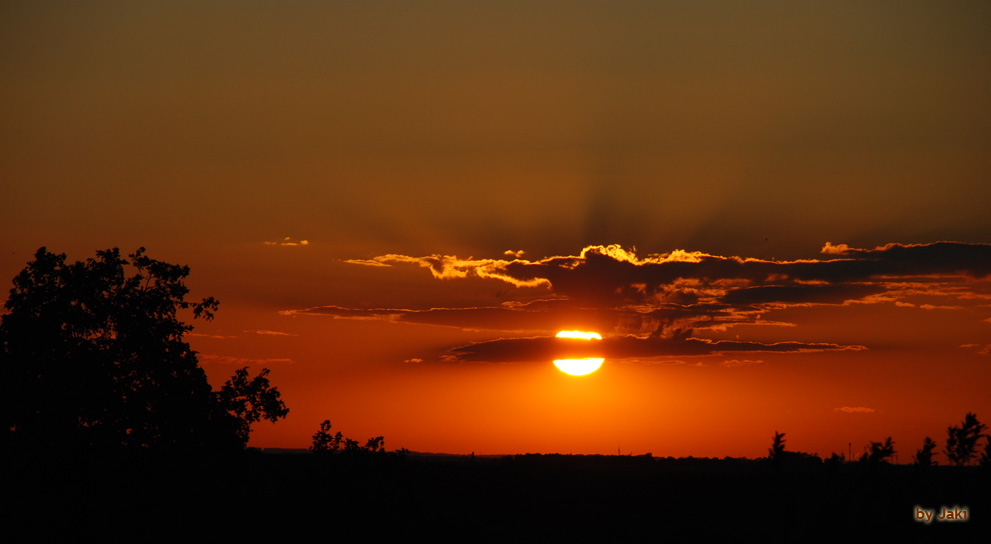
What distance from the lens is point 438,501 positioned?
76000 mm

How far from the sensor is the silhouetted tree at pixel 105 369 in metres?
43.9

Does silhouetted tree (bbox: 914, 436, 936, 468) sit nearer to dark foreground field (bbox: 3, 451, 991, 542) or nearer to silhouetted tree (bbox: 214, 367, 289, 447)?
dark foreground field (bbox: 3, 451, 991, 542)

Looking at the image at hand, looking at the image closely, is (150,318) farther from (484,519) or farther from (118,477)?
(484,519)

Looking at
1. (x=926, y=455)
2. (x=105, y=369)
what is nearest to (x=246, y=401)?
(x=105, y=369)

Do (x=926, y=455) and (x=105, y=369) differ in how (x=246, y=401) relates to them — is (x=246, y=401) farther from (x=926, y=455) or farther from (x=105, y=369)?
(x=926, y=455)

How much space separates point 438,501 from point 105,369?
3707cm

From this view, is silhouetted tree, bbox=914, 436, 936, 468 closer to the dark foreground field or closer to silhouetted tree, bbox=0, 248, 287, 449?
the dark foreground field

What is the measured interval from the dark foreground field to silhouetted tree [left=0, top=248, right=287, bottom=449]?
1.41m

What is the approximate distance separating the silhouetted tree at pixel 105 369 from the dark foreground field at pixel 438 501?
1.41m

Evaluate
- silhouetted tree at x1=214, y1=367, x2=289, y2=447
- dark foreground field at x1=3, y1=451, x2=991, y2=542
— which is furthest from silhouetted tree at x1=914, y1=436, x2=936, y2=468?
silhouetted tree at x1=214, y1=367, x2=289, y2=447

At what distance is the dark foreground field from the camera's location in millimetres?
46156

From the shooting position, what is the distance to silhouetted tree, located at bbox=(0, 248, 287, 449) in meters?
43.9

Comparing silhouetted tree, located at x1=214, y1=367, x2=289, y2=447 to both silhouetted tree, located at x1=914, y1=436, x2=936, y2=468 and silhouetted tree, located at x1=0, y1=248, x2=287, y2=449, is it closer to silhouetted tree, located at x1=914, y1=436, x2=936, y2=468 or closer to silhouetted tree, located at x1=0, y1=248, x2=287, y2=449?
silhouetted tree, located at x1=0, y1=248, x2=287, y2=449

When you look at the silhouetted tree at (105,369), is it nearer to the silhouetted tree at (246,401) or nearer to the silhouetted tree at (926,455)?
the silhouetted tree at (246,401)
